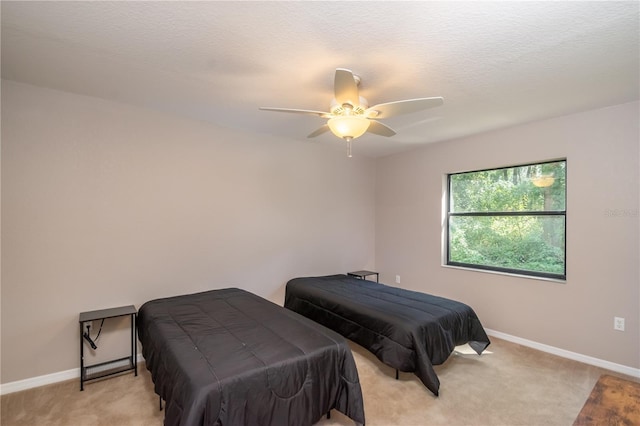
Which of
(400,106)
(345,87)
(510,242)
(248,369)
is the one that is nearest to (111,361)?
(248,369)

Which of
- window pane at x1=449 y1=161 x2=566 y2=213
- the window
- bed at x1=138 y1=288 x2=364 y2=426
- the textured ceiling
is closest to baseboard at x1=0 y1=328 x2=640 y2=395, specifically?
the window

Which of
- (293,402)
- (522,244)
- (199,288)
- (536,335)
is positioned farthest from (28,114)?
(536,335)

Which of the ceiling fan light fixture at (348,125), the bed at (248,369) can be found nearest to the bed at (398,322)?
the bed at (248,369)

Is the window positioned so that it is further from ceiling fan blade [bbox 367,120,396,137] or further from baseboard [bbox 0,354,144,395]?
baseboard [bbox 0,354,144,395]

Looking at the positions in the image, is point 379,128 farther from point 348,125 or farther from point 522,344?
point 522,344

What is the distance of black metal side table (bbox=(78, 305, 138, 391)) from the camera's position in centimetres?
249

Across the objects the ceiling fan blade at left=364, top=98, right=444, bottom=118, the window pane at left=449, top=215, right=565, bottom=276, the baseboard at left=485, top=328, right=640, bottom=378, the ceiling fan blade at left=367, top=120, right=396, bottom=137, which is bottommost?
the baseboard at left=485, top=328, right=640, bottom=378

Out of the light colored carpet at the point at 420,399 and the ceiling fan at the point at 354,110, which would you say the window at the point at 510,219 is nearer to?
the light colored carpet at the point at 420,399

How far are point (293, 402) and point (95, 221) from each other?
238 cm

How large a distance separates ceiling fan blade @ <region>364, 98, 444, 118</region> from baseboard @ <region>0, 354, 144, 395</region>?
3.28m

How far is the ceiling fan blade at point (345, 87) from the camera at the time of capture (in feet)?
5.47

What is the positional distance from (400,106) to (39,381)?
11.7 ft

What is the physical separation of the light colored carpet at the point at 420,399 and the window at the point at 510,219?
1127 millimetres

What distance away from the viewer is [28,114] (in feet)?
8.13
